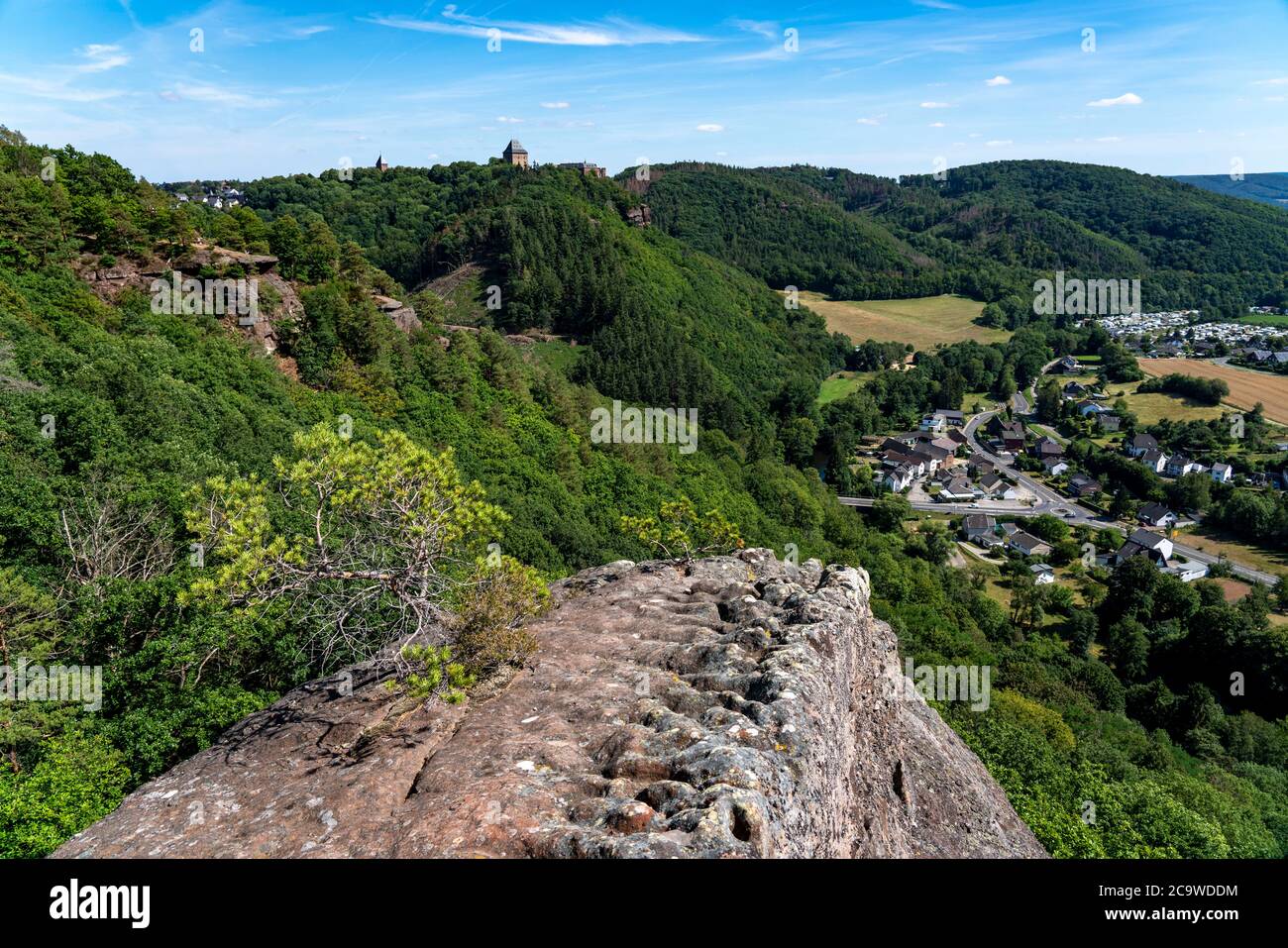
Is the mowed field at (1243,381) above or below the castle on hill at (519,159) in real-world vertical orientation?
below

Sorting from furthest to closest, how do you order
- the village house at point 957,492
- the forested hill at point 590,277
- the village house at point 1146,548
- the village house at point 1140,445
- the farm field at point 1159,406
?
the farm field at point 1159,406 < the village house at point 1140,445 < the village house at point 957,492 < the forested hill at point 590,277 < the village house at point 1146,548

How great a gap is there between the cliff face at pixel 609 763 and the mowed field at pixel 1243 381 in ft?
554

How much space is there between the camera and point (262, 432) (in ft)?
119

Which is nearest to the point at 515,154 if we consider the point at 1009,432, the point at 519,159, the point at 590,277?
the point at 519,159

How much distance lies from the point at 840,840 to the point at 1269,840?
3885cm

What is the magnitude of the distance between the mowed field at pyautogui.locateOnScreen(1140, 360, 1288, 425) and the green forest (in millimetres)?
97165

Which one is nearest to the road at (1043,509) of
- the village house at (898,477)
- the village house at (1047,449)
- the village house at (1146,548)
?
the village house at (1146,548)

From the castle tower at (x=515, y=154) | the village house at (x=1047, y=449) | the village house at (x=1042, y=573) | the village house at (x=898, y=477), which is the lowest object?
the village house at (x=1042, y=573)

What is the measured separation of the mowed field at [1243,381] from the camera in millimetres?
141625

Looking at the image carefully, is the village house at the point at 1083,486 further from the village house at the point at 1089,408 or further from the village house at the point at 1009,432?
the village house at the point at 1089,408

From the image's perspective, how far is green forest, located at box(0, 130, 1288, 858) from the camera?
1719cm

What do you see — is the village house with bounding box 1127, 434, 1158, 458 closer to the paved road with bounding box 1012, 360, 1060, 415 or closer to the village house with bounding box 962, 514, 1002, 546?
the paved road with bounding box 1012, 360, 1060, 415

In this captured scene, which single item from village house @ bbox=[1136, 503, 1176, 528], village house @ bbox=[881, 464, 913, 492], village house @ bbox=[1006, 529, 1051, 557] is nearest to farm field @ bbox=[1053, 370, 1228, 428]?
village house @ bbox=[1136, 503, 1176, 528]

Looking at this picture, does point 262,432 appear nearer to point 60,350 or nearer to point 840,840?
point 60,350
